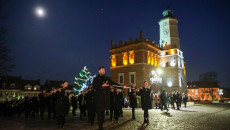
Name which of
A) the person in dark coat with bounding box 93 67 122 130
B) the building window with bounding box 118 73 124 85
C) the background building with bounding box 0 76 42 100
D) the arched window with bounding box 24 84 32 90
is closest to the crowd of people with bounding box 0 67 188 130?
the person in dark coat with bounding box 93 67 122 130

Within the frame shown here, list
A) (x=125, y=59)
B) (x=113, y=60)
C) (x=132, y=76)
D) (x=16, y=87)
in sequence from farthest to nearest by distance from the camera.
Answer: (x=16, y=87)
(x=113, y=60)
(x=125, y=59)
(x=132, y=76)

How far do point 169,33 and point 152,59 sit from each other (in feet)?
36.2

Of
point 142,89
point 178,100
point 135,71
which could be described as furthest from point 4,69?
point 135,71

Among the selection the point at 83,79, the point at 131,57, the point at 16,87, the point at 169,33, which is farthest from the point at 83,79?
the point at 169,33

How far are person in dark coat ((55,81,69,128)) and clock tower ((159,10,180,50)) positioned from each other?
150 feet

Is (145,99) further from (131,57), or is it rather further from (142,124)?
(131,57)

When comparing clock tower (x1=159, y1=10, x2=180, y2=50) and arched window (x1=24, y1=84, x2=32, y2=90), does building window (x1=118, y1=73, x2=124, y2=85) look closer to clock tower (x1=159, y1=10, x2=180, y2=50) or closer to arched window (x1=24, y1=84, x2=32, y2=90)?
clock tower (x1=159, y1=10, x2=180, y2=50)

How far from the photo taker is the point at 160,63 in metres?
50.4

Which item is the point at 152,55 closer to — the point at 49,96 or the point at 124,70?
the point at 124,70

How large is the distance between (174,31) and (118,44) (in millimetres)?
17767

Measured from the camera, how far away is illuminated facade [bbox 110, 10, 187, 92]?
140 feet

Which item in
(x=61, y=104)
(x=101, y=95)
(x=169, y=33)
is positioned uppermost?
(x=169, y=33)

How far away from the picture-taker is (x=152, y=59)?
46.2 m

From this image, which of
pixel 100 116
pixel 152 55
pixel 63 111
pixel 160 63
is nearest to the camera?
pixel 100 116
